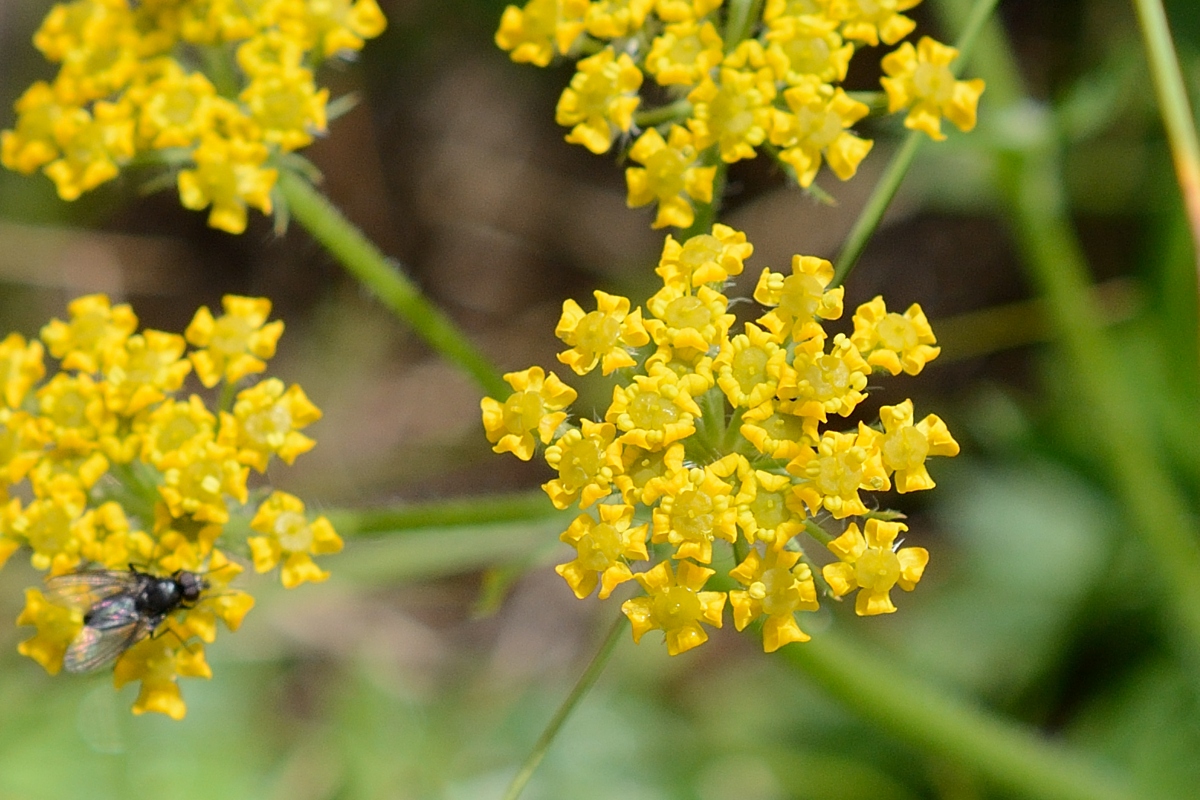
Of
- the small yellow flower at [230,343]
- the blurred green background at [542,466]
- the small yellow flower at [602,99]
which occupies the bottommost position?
the blurred green background at [542,466]

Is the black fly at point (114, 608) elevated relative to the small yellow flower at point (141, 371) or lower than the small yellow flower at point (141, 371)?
lower

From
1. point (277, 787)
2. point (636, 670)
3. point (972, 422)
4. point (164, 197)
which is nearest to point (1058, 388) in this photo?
point (972, 422)

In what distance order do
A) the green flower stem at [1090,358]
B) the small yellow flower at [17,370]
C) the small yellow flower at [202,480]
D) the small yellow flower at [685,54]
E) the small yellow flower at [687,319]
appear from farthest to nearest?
1. the green flower stem at [1090,358]
2. the small yellow flower at [17,370]
3. the small yellow flower at [685,54]
4. the small yellow flower at [202,480]
5. the small yellow flower at [687,319]

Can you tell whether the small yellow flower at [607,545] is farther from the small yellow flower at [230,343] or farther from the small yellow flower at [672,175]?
the small yellow flower at [230,343]

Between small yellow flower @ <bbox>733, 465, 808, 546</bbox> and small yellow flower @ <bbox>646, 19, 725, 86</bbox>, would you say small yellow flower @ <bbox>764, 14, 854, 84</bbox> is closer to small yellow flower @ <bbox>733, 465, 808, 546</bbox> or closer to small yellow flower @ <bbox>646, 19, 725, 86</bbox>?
small yellow flower @ <bbox>646, 19, 725, 86</bbox>

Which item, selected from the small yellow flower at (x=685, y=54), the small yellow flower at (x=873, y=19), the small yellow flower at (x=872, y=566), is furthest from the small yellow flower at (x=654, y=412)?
the small yellow flower at (x=873, y=19)

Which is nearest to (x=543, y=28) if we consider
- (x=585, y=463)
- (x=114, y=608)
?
(x=585, y=463)
